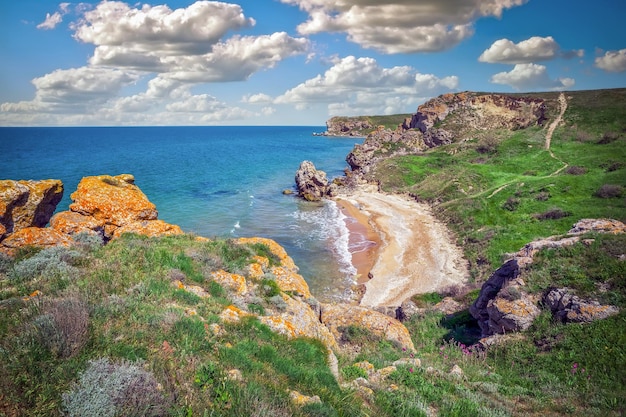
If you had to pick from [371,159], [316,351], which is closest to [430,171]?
[371,159]

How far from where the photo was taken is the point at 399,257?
39.6m

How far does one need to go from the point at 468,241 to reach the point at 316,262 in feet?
61.7

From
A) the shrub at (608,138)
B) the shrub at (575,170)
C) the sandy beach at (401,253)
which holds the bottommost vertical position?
the sandy beach at (401,253)

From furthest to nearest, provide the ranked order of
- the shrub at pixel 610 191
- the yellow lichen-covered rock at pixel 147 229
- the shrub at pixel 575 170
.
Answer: the shrub at pixel 575 170, the shrub at pixel 610 191, the yellow lichen-covered rock at pixel 147 229

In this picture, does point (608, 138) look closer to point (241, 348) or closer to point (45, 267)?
point (241, 348)

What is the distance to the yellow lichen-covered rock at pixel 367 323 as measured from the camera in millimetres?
16344

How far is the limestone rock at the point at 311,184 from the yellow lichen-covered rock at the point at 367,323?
180 feet

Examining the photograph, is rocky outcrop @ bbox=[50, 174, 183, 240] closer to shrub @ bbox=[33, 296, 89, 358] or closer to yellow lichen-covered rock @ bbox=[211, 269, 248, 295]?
yellow lichen-covered rock @ bbox=[211, 269, 248, 295]

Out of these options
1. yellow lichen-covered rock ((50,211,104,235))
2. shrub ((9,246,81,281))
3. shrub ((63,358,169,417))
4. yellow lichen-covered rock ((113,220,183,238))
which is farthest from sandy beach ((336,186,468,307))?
shrub ((63,358,169,417))

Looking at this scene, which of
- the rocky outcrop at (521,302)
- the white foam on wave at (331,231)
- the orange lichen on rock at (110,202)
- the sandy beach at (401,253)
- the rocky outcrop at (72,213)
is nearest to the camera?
the rocky outcrop at (72,213)

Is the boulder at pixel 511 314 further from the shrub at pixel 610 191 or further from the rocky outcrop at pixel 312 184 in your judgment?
the rocky outcrop at pixel 312 184

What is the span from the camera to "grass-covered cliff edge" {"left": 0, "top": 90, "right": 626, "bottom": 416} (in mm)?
5328

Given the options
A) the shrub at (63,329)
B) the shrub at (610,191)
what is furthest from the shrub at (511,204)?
the shrub at (63,329)

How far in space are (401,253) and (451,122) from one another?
284 ft
